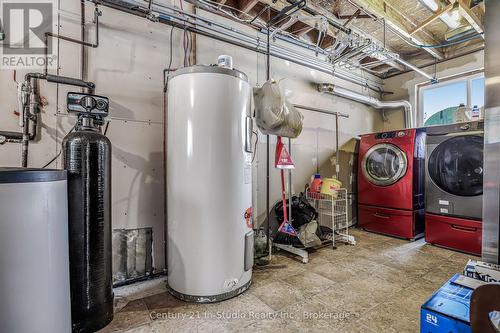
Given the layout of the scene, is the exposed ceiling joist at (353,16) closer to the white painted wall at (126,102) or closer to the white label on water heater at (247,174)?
the white painted wall at (126,102)

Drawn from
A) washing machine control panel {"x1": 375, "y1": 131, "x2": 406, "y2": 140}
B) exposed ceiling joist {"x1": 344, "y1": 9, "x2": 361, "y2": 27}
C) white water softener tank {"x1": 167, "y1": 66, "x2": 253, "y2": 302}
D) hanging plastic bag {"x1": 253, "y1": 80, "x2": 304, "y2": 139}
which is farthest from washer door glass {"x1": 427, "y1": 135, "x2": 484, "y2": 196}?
white water softener tank {"x1": 167, "y1": 66, "x2": 253, "y2": 302}

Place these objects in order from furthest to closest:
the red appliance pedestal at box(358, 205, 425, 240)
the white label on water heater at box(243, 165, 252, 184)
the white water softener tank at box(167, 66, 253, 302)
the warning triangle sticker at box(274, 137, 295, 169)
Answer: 1. the red appliance pedestal at box(358, 205, 425, 240)
2. the warning triangle sticker at box(274, 137, 295, 169)
3. the white label on water heater at box(243, 165, 252, 184)
4. the white water softener tank at box(167, 66, 253, 302)

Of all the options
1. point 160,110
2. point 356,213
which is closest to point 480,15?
point 356,213

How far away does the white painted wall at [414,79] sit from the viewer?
12.9 ft

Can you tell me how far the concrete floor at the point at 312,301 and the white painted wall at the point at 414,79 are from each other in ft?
9.47

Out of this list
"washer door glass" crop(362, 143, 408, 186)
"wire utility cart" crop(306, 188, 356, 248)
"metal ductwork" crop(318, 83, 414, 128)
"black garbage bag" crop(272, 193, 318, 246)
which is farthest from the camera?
"metal ductwork" crop(318, 83, 414, 128)

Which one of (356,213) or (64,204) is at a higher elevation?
(64,204)

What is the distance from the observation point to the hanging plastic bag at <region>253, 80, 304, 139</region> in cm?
236

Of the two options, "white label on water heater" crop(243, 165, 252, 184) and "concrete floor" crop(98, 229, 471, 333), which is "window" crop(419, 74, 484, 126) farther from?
"white label on water heater" crop(243, 165, 252, 184)

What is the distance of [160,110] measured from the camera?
2412mm

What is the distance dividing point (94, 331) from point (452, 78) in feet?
18.6

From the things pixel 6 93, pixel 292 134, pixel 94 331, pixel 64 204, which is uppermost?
pixel 6 93

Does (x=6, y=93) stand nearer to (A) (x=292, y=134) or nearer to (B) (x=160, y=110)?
(B) (x=160, y=110)

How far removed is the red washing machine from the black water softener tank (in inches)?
141
